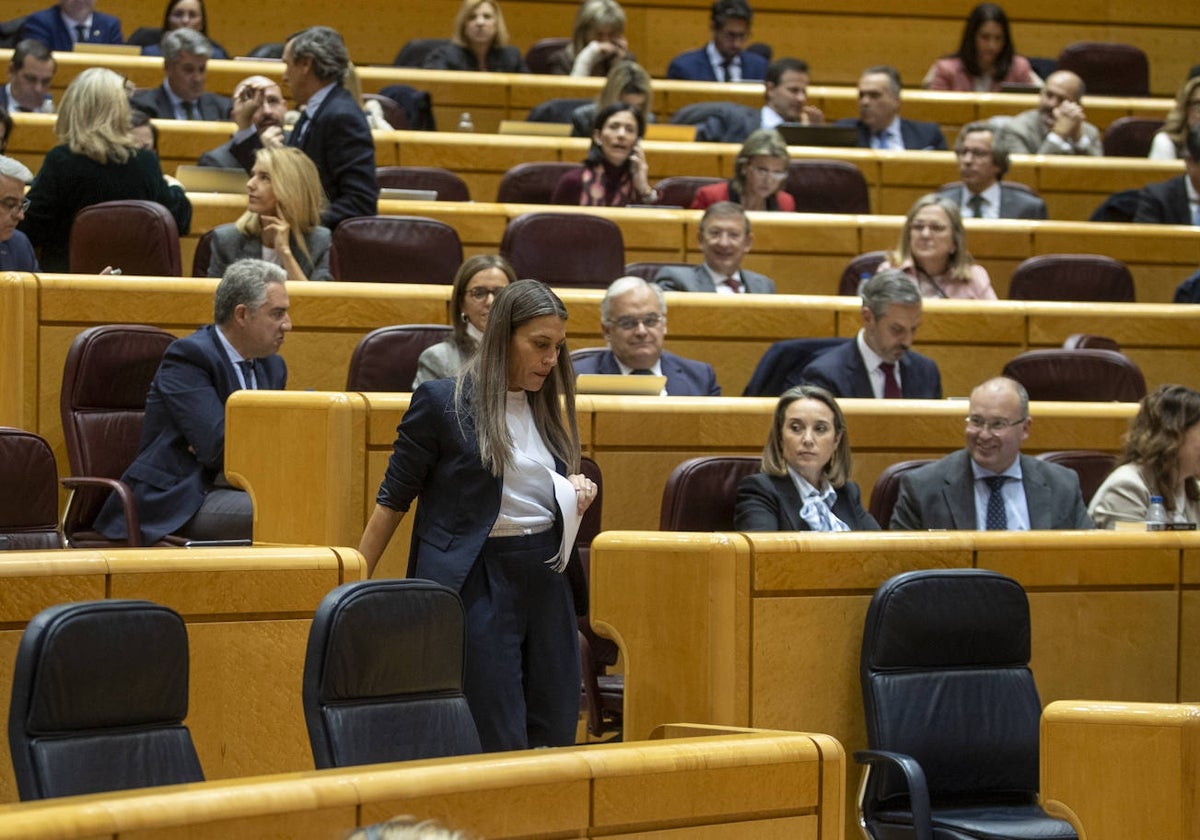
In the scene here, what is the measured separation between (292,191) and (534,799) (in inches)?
114

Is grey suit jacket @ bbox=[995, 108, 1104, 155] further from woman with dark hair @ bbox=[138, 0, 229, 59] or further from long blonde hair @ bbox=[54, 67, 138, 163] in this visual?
long blonde hair @ bbox=[54, 67, 138, 163]

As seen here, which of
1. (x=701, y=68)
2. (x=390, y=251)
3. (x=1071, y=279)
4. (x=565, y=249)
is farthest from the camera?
(x=701, y=68)

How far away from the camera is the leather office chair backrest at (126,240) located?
16.4ft

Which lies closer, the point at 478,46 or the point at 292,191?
the point at 292,191

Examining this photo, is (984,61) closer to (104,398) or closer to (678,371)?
(678,371)

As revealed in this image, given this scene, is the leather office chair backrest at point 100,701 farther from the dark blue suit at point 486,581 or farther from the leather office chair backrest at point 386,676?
the dark blue suit at point 486,581

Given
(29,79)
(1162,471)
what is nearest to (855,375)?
(1162,471)

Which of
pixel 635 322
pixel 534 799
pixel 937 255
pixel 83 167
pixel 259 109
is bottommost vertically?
pixel 534 799

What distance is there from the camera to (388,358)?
437 cm

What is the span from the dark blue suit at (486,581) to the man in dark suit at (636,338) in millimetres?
1489

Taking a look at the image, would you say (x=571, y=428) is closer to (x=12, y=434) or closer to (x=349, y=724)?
(x=349, y=724)

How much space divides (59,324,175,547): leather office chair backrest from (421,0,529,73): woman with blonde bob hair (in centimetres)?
416

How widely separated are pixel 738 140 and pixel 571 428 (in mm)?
4755

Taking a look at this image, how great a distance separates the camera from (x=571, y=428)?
3.11m
